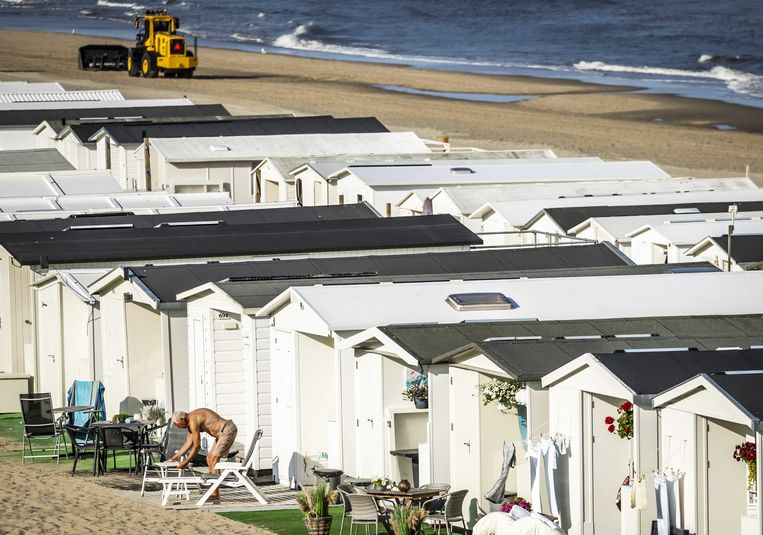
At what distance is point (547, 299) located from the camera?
56.2 feet

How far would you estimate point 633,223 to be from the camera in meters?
26.6

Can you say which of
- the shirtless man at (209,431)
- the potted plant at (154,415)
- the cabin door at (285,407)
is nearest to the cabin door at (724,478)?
the shirtless man at (209,431)

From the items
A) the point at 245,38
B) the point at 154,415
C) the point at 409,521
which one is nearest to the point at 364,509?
the point at 409,521

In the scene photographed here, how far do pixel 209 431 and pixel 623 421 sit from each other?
4.69m

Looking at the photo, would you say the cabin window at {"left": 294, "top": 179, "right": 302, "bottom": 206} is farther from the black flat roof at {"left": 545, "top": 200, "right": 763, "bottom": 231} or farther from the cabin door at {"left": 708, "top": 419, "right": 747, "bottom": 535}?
the cabin door at {"left": 708, "top": 419, "right": 747, "bottom": 535}

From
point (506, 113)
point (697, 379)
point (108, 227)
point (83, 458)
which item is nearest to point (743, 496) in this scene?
point (697, 379)

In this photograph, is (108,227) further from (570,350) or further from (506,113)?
(506,113)

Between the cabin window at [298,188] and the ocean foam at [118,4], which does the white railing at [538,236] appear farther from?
the ocean foam at [118,4]

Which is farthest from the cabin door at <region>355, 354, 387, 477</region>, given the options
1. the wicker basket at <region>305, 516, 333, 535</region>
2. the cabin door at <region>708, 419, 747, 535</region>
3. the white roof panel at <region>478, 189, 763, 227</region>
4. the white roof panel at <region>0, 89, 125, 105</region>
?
the white roof panel at <region>0, 89, 125, 105</region>

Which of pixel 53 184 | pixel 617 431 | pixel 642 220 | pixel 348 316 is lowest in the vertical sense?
pixel 617 431

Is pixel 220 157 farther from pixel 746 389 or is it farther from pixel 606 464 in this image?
pixel 746 389

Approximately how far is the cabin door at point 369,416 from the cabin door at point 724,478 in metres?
4.20

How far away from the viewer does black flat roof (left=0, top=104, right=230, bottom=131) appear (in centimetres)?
4353

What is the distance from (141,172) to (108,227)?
1235 centimetres
